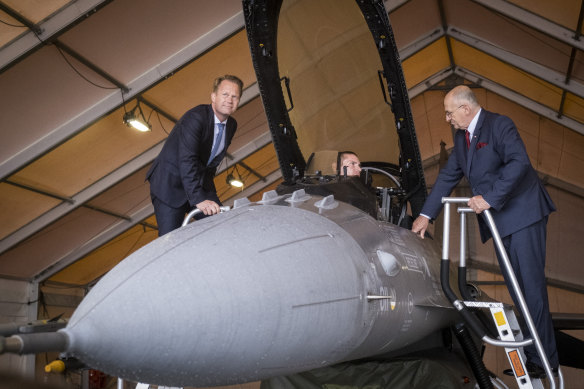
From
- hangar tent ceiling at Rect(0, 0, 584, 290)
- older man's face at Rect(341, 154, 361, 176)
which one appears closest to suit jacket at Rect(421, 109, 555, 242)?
older man's face at Rect(341, 154, 361, 176)

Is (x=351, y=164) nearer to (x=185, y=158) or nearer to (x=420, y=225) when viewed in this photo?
(x=420, y=225)

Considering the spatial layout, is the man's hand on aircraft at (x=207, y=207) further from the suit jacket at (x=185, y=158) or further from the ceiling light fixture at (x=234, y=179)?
the ceiling light fixture at (x=234, y=179)

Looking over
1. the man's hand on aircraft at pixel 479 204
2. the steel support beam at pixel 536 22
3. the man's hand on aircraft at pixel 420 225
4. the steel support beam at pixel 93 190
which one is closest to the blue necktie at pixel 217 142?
the man's hand on aircraft at pixel 420 225

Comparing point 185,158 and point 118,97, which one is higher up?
point 118,97

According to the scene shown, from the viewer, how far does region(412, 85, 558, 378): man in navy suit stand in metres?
3.52

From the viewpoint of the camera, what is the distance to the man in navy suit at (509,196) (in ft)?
11.5

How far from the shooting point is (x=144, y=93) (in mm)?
11258

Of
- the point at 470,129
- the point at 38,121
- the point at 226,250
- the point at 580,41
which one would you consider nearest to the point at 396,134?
the point at 470,129

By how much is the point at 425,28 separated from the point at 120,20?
888cm

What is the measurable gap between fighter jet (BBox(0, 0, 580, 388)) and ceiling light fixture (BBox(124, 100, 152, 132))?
6737 mm

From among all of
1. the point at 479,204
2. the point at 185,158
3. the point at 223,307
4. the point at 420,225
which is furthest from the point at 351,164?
the point at 223,307

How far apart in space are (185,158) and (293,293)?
7.51ft

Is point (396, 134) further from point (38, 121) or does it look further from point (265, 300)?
point (38, 121)

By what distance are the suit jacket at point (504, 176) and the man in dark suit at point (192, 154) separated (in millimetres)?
1796
